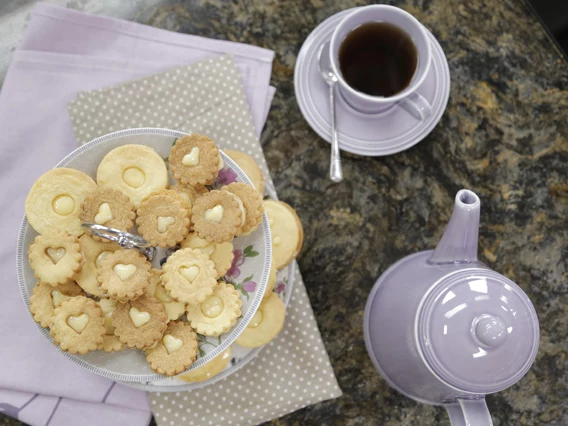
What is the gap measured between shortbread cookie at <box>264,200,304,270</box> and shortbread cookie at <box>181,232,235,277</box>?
0.11 m

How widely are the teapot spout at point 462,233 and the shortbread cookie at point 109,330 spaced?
0.46 metres

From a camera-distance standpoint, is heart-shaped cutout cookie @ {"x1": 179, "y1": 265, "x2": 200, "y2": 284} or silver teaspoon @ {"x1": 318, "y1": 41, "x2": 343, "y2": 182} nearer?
heart-shaped cutout cookie @ {"x1": 179, "y1": 265, "x2": 200, "y2": 284}

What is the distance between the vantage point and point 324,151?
0.94 metres

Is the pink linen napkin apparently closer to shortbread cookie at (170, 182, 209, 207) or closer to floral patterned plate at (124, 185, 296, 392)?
floral patterned plate at (124, 185, 296, 392)

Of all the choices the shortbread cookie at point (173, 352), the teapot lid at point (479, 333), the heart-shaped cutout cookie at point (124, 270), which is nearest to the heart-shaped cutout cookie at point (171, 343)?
the shortbread cookie at point (173, 352)

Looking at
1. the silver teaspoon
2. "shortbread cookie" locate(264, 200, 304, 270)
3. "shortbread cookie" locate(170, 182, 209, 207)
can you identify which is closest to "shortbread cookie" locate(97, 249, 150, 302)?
"shortbread cookie" locate(170, 182, 209, 207)

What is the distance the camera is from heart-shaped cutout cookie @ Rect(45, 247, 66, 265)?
28.4 inches

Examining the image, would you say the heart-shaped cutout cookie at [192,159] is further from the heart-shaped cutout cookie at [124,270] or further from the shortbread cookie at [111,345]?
the shortbread cookie at [111,345]

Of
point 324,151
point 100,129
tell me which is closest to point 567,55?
point 324,151

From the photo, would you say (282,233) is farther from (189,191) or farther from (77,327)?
(77,327)

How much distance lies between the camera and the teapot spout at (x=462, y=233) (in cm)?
62

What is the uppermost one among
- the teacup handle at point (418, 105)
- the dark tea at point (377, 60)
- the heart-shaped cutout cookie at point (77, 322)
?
the dark tea at point (377, 60)

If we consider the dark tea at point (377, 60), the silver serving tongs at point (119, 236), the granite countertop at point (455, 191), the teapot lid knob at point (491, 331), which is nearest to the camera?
the teapot lid knob at point (491, 331)

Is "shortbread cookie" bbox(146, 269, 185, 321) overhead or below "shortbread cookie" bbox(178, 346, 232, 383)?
overhead
